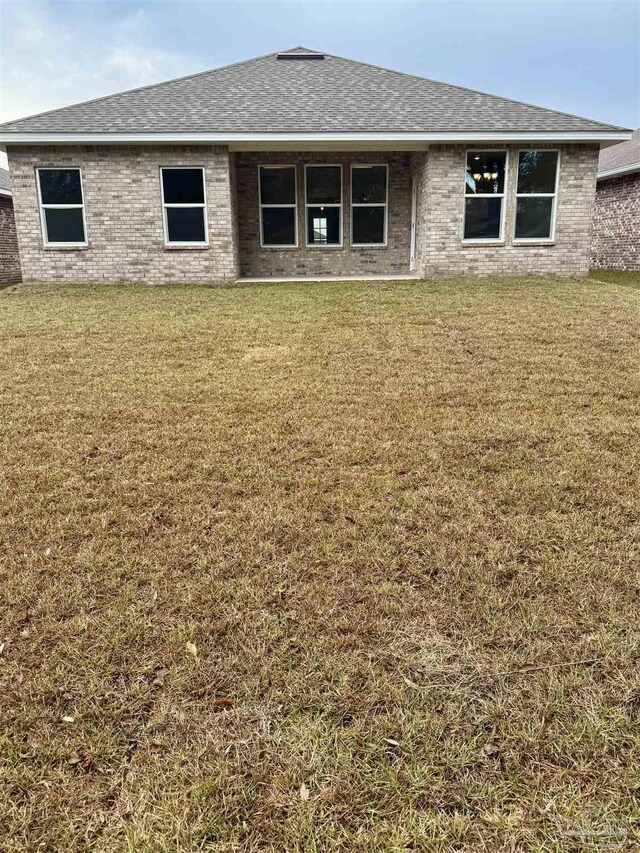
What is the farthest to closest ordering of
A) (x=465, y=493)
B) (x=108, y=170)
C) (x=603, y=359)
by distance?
(x=108, y=170)
(x=603, y=359)
(x=465, y=493)

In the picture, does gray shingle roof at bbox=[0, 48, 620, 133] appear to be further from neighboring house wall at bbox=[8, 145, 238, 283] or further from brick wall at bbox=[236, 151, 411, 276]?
brick wall at bbox=[236, 151, 411, 276]

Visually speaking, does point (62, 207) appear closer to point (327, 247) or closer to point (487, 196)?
point (327, 247)

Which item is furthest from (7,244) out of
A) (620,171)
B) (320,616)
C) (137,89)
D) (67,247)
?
(320,616)

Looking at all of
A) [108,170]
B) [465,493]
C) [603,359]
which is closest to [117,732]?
[465,493]

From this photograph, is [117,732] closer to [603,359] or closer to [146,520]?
[146,520]

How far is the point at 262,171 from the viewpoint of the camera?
14336 millimetres

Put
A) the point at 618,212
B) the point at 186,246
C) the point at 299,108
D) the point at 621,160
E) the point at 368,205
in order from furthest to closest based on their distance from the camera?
the point at 618,212 → the point at 621,160 → the point at 368,205 → the point at 299,108 → the point at 186,246

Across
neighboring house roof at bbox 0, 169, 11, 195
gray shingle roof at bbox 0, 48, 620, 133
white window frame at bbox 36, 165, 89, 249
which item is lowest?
white window frame at bbox 36, 165, 89, 249

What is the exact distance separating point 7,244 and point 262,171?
9.70 meters

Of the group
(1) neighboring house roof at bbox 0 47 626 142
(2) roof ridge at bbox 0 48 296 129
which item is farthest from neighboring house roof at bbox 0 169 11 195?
(1) neighboring house roof at bbox 0 47 626 142

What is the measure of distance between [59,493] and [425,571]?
2.30m

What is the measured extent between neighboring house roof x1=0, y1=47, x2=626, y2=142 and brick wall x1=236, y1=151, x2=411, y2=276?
1.18 meters

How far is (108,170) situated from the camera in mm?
12336

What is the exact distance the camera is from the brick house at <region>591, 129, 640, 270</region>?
17000 millimetres
